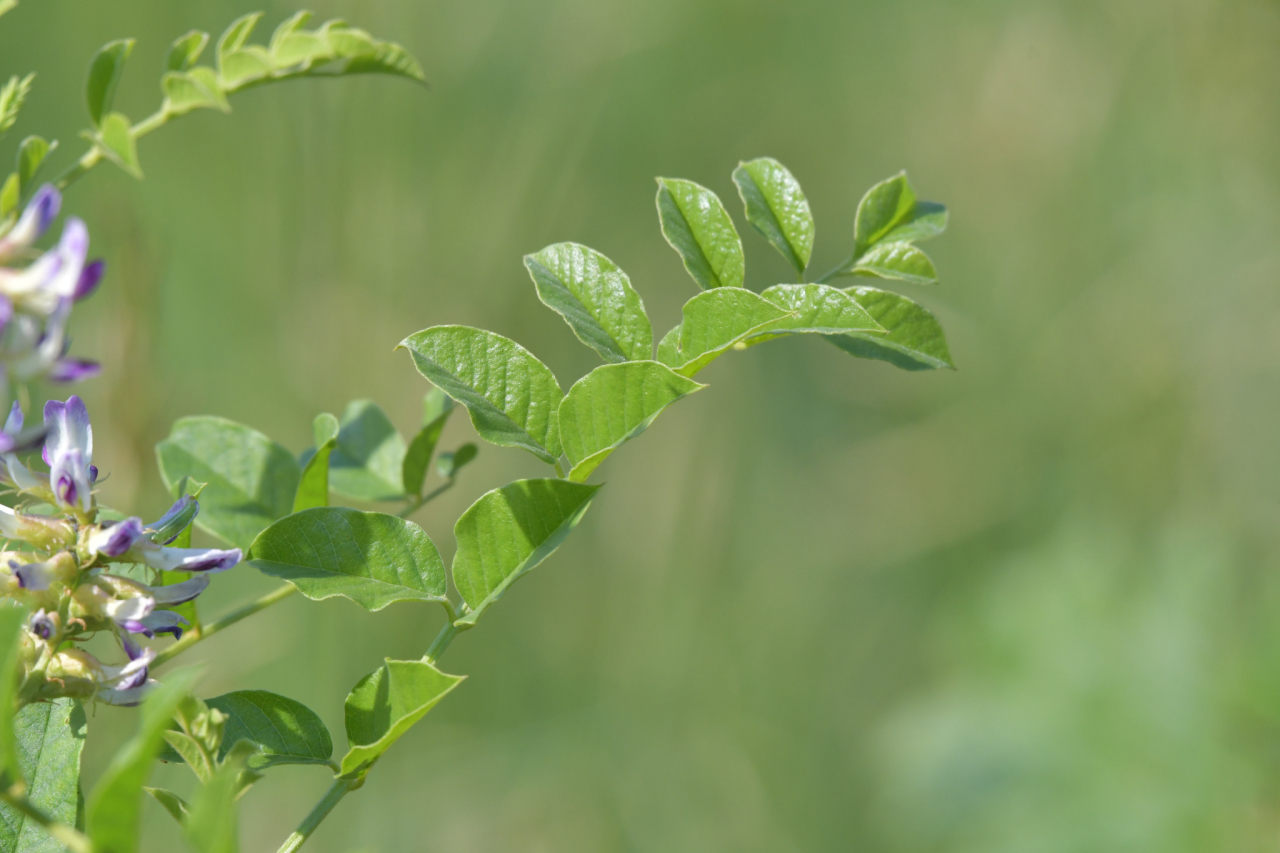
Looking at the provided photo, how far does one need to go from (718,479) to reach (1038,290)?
176 cm

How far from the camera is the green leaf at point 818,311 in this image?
891mm

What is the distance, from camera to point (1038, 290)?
478 centimetres

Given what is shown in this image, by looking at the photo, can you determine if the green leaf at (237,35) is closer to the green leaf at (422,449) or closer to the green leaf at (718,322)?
the green leaf at (422,449)

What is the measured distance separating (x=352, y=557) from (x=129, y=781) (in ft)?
1.11

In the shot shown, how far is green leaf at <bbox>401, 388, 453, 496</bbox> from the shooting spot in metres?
1.25

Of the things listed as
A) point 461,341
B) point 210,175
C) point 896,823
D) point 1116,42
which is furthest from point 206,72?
point 1116,42

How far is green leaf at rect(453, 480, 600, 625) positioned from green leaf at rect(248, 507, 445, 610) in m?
0.03

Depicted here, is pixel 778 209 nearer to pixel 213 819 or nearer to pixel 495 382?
pixel 495 382

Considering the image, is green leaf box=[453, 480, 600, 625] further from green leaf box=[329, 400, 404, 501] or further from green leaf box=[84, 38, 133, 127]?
green leaf box=[84, 38, 133, 127]

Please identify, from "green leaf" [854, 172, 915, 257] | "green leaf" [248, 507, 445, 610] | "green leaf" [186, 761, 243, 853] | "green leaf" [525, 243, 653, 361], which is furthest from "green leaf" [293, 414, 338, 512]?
"green leaf" [854, 172, 915, 257]

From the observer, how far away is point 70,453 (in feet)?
2.84

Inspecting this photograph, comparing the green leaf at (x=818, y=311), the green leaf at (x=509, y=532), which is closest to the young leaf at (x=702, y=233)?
the green leaf at (x=818, y=311)

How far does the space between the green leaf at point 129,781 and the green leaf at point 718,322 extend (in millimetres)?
476

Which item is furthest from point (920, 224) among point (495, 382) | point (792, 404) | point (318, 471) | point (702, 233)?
point (792, 404)
